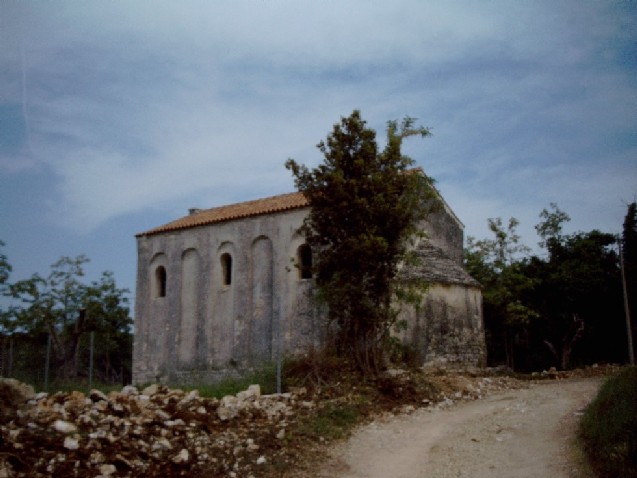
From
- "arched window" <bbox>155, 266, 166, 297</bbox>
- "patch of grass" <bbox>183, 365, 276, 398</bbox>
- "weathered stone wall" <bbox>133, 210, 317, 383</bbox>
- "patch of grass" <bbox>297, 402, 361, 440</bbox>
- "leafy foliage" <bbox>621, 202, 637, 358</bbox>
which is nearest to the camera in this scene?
"patch of grass" <bbox>297, 402, 361, 440</bbox>

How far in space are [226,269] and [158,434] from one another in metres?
14.3

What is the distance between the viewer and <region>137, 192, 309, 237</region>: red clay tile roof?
22906 mm

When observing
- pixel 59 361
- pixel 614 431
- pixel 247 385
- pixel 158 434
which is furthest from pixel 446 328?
pixel 59 361

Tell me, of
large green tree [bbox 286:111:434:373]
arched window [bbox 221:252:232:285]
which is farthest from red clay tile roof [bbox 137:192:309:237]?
large green tree [bbox 286:111:434:373]

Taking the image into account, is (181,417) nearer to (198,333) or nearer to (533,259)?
(198,333)

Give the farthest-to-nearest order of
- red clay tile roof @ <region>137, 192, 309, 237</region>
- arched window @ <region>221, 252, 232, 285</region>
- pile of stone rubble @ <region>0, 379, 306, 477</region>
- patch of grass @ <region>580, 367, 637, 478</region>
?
1. arched window @ <region>221, 252, 232, 285</region>
2. red clay tile roof @ <region>137, 192, 309, 237</region>
3. pile of stone rubble @ <region>0, 379, 306, 477</region>
4. patch of grass @ <region>580, 367, 637, 478</region>

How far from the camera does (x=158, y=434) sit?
10.3 meters

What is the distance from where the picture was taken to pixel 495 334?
Result: 3058 cm

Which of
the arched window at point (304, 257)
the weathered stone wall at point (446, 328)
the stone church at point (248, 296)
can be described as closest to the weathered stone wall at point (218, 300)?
the stone church at point (248, 296)

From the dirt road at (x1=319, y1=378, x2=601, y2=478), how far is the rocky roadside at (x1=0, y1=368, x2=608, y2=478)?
2.72 feet

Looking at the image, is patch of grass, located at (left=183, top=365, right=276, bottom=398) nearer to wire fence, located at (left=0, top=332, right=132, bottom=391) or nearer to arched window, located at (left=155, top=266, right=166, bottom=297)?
wire fence, located at (left=0, top=332, right=132, bottom=391)

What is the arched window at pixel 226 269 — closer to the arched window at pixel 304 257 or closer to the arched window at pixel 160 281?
the arched window at pixel 160 281

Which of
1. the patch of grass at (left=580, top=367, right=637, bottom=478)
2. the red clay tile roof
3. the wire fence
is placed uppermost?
the red clay tile roof

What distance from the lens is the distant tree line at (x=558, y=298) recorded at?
27.4 m
